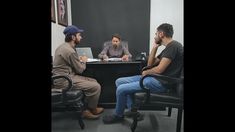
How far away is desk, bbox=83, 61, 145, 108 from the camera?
1776 millimetres

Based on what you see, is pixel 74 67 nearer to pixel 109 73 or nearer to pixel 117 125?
pixel 109 73

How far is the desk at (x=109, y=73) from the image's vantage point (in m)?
1.78

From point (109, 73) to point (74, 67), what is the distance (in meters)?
0.38

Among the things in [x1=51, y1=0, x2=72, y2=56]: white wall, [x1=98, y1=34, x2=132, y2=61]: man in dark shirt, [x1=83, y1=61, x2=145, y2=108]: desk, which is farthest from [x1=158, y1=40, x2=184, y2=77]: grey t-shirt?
[x1=98, y1=34, x2=132, y2=61]: man in dark shirt

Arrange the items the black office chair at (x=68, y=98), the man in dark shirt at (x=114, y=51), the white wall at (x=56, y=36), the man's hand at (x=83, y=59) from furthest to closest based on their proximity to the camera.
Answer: the man in dark shirt at (x=114, y=51) → the man's hand at (x=83, y=59) → the black office chair at (x=68, y=98) → the white wall at (x=56, y=36)

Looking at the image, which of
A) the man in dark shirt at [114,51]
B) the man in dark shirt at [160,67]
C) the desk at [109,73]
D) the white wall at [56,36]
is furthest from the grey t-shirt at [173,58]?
the man in dark shirt at [114,51]

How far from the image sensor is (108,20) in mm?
2764

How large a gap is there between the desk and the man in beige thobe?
189mm

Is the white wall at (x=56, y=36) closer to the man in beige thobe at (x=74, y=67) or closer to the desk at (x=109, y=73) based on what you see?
the man in beige thobe at (x=74, y=67)

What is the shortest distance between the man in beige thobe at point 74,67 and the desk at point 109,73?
19cm

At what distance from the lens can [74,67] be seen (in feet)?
5.03

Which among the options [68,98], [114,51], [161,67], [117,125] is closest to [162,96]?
[161,67]
